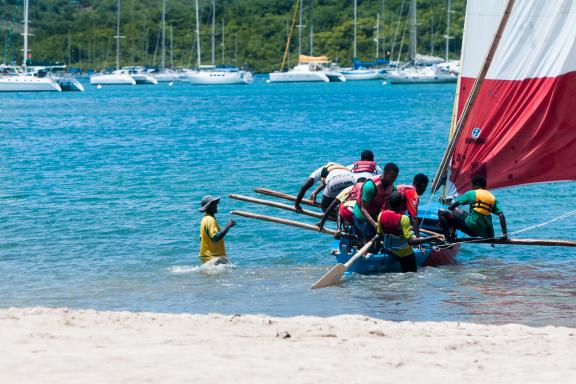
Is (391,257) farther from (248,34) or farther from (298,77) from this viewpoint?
(248,34)

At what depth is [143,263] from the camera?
18125mm

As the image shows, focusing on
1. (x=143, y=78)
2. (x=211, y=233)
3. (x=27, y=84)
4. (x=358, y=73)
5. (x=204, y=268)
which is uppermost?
(x=358, y=73)

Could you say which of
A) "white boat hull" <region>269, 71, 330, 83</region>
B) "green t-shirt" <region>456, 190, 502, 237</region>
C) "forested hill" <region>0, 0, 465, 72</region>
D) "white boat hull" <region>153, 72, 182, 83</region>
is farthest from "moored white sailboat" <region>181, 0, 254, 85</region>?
"green t-shirt" <region>456, 190, 502, 237</region>

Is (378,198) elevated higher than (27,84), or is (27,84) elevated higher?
(27,84)

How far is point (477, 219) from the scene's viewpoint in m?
15.9

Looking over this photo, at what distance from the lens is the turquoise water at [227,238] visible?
14.5 meters

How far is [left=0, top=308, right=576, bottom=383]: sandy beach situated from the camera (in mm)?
8945


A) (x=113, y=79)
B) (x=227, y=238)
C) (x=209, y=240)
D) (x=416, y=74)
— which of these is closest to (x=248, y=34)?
(x=113, y=79)

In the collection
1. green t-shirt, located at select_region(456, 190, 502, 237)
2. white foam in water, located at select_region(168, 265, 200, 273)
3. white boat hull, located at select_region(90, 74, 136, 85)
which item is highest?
white boat hull, located at select_region(90, 74, 136, 85)

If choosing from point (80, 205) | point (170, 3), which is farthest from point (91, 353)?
point (170, 3)

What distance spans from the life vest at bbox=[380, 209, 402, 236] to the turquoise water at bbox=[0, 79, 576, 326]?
802 mm

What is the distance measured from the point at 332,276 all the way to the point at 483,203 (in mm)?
2548

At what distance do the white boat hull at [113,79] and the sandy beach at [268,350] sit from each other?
125 m

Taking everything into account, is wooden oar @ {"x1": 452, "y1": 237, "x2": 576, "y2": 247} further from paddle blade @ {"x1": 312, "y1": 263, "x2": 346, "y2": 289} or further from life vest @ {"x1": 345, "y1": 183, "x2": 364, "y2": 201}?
paddle blade @ {"x1": 312, "y1": 263, "x2": 346, "y2": 289}
